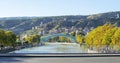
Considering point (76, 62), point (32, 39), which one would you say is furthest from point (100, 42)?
point (32, 39)

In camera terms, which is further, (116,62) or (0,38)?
(0,38)

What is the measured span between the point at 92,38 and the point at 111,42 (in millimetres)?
17376

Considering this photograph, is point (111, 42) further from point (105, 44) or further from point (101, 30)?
point (101, 30)

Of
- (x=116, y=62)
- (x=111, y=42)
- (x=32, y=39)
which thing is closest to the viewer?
(x=116, y=62)

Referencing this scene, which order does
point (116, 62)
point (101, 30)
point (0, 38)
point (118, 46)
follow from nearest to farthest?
point (116, 62) < point (118, 46) < point (0, 38) < point (101, 30)

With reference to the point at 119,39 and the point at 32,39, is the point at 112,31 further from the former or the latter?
the point at 32,39

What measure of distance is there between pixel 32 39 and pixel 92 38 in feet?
230

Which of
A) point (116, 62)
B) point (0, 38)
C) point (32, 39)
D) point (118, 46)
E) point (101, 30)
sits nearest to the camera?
point (116, 62)

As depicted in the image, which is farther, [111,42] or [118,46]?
[111,42]

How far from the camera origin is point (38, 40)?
16712cm

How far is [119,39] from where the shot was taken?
67250 millimetres

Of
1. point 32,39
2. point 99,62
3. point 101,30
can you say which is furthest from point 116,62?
point 32,39

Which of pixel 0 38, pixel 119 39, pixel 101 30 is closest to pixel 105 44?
pixel 119 39

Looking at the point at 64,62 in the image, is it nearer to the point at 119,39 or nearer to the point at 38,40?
the point at 119,39
